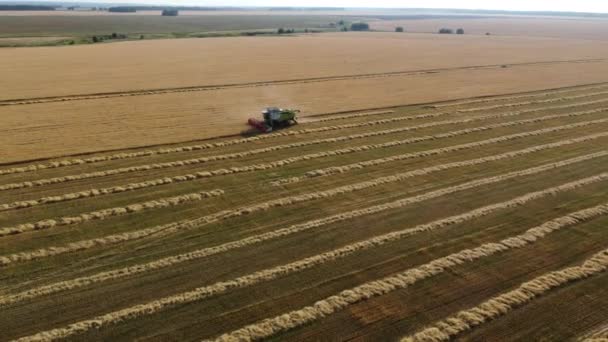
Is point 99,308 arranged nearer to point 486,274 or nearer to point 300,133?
point 486,274

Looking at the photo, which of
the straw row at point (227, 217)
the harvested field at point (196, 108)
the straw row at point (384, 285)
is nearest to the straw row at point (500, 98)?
the harvested field at point (196, 108)

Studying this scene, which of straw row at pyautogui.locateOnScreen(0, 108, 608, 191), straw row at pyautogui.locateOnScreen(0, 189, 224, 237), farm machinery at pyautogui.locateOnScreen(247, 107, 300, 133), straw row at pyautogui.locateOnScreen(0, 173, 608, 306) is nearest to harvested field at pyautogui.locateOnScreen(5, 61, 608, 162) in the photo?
farm machinery at pyautogui.locateOnScreen(247, 107, 300, 133)

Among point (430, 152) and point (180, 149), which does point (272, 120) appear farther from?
point (430, 152)

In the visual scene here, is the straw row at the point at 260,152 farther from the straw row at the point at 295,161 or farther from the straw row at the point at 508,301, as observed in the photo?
the straw row at the point at 508,301

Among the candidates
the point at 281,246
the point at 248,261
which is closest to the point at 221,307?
the point at 248,261

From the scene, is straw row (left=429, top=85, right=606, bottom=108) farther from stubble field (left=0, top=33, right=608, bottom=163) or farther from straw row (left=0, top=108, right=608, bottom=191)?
straw row (left=0, top=108, right=608, bottom=191)

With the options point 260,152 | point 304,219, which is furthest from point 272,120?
point 304,219
